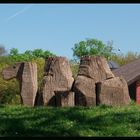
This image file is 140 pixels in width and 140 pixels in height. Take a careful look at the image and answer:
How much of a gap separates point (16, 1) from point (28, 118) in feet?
26.8

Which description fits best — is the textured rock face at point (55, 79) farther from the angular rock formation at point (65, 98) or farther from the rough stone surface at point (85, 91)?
the rough stone surface at point (85, 91)

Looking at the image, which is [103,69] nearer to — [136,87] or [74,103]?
[74,103]

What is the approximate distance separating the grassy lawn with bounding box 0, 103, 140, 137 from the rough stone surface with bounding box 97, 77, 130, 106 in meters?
2.41

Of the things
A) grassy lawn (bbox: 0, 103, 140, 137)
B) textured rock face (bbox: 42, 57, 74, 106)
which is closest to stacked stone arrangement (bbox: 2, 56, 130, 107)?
textured rock face (bbox: 42, 57, 74, 106)

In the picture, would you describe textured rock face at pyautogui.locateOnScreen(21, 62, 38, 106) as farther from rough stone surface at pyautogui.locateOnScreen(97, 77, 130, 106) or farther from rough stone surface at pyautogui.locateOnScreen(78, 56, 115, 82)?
rough stone surface at pyautogui.locateOnScreen(97, 77, 130, 106)

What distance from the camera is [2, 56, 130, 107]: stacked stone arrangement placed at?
13.2 metres

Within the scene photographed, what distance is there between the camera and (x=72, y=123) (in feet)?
28.8

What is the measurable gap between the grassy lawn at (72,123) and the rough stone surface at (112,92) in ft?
7.92

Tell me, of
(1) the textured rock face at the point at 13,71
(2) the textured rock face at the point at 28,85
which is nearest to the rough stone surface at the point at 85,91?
(2) the textured rock face at the point at 28,85

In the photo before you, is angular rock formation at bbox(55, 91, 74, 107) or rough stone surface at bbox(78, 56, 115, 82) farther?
rough stone surface at bbox(78, 56, 115, 82)

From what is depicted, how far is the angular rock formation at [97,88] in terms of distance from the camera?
13.1 metres

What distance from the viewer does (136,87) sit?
31047 mm

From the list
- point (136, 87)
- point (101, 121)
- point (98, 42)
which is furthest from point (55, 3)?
point (98, 42)

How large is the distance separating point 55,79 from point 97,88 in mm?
1483
